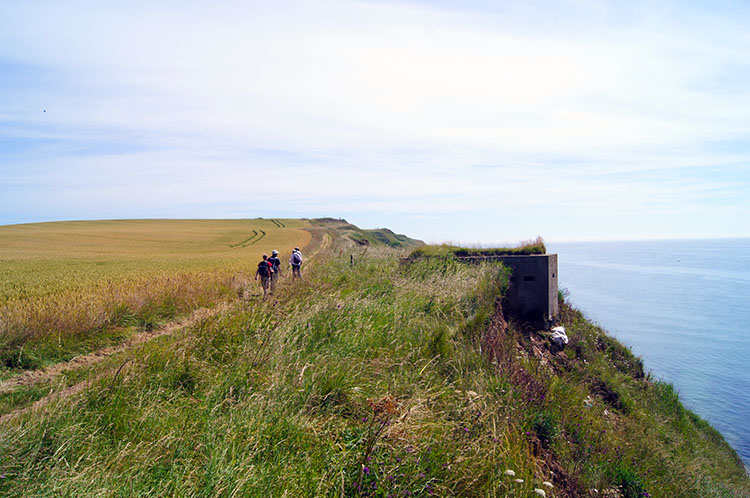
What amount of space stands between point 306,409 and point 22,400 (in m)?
3.78

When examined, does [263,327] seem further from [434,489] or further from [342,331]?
[434,489]

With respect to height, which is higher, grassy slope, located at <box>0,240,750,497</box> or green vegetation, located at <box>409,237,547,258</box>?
green vegetation, located at <box>409,237,547,258</box>

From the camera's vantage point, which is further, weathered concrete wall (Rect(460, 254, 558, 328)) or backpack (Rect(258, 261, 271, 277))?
backpack (Rect(258, 261, 271, 277))

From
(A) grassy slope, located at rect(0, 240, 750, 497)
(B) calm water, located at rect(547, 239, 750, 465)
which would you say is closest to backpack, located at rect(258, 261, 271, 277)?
(A) grassy slope, located at rect(0, 240, 750, 497)

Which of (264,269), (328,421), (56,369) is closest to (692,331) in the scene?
(264,269)

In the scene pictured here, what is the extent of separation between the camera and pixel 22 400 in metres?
5.50

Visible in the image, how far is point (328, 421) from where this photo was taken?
4102 mm

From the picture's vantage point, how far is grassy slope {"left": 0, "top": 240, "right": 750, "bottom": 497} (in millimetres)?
3357

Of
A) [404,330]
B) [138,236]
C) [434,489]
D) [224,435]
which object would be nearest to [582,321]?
[404,330]

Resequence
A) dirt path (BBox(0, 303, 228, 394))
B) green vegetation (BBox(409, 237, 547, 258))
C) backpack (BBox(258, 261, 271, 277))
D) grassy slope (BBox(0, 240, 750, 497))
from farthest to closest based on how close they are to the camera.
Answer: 1. green vegetation (BBox(409, 237, 547, 258))
2. backpack (BBox(258, 261, 271, 277))
3. dirt path (BBox(0, 303, 228, 394))
4. grassy slope (BBox(0, 240, 750, 497))

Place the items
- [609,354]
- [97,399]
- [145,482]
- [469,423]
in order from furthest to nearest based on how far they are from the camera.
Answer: [609,354], [469,423], [97,399], [145,482]

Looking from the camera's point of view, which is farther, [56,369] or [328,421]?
[56,369]

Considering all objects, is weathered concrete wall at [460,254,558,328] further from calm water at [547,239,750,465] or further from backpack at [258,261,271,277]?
calm water at [547,239,750,465]

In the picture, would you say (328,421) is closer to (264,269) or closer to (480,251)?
(264,269)
